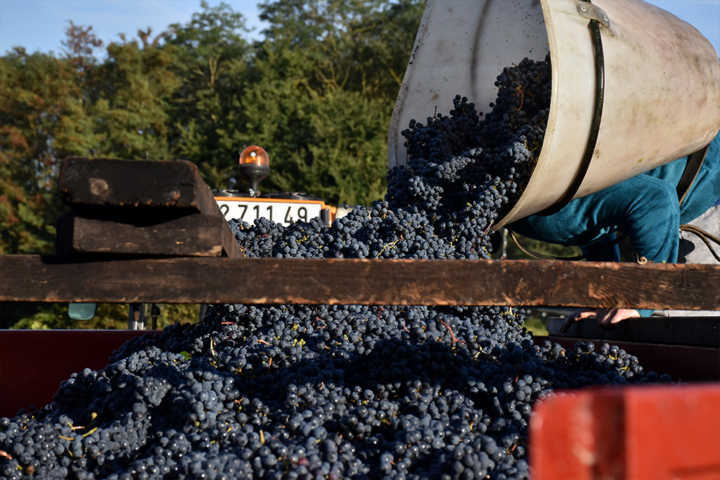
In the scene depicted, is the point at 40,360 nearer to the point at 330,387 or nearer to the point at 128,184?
the point at 330,387

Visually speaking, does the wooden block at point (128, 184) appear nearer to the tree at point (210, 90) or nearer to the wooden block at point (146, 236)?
the wooden block at point (146, 236)

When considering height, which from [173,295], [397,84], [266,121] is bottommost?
[173,295]

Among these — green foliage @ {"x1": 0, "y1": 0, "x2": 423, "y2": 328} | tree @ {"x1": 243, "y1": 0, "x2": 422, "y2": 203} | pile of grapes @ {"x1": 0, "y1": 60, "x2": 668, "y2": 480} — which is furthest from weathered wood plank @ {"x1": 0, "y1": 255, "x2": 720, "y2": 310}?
tree @ {"x1": 243, "y1": 0, "x2": 422, "y2": 203}

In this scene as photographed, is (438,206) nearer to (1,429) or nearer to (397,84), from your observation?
(1,429)

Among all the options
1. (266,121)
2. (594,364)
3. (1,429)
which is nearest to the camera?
(1,429)

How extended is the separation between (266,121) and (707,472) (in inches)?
472

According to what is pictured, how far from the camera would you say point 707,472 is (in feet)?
1.47

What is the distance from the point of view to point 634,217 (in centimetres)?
239

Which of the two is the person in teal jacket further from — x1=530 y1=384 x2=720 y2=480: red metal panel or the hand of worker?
x1=530 y1=384 x2=720 y2=480: red metal panel

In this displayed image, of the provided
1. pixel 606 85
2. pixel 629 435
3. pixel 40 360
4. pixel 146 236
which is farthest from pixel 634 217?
pixel 40 360

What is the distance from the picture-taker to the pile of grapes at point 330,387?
1271 millimetres

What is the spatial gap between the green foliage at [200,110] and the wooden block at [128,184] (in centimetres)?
797

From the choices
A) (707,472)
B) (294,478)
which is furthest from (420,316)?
(707,472)

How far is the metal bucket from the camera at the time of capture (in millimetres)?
1806
